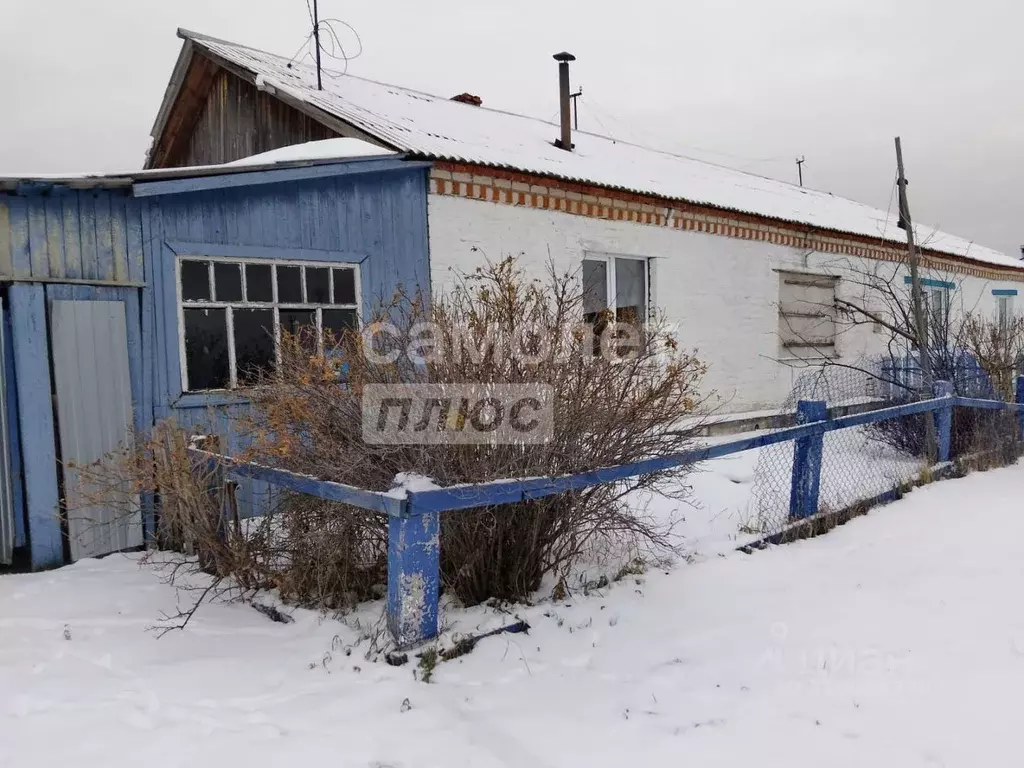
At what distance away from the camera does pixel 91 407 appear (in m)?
5.08

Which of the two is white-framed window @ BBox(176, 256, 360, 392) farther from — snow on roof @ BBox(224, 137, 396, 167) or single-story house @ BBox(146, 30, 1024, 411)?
single-story house @ BBox(146, 30, 1024, 411)

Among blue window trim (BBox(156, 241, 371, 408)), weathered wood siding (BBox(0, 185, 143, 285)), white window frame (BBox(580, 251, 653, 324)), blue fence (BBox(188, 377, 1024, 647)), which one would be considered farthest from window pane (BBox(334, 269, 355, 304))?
white window frame (BBox(580, 251, 653, 324))

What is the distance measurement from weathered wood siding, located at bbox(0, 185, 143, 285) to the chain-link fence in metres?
5.06

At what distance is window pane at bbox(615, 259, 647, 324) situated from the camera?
9.00 m

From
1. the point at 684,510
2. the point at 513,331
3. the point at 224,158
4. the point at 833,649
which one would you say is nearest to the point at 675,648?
the point at 833,649

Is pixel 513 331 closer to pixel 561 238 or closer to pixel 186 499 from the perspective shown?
pixel 186 499

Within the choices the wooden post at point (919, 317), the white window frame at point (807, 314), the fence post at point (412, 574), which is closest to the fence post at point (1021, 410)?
the wooden post at point (919, 317)

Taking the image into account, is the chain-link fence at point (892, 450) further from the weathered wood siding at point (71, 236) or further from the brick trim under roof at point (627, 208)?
the weathered wood siding at point (71, 236)

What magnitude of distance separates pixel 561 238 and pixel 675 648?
18.2 ft

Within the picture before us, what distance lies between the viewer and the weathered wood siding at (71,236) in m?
4.73

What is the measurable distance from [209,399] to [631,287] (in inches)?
212

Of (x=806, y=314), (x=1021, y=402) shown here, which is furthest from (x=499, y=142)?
(x=1021, y=402)

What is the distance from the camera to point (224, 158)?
31.7 ft

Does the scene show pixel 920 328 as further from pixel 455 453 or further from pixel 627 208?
pixel 455 453
